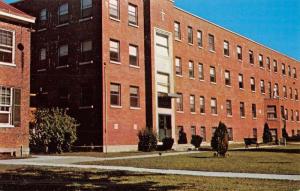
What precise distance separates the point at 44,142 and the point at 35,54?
11470 millimetres

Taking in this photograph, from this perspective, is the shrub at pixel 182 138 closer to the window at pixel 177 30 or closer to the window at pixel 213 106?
the window at pixel 213 106

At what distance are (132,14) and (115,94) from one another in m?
7.24

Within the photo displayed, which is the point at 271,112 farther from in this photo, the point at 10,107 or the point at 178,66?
the point at 10,107

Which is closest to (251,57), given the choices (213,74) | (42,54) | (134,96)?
(213,74)

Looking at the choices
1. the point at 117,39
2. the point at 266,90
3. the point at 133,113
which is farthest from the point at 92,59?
the point at 266,90

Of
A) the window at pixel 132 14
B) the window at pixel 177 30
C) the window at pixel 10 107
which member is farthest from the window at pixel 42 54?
the window at pixel 177 30

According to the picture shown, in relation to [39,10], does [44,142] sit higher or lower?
lower

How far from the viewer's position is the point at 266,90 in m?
61.8

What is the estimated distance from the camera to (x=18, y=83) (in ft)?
86.5

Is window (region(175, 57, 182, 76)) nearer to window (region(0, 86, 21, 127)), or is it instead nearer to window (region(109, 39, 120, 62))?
window (region(109, 39, 120, 62))

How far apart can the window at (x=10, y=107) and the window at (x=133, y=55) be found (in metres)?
11.8

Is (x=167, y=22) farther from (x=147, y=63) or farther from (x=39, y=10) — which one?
(x=39, y=10)

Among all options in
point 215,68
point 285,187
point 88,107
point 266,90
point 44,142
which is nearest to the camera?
point 285,187

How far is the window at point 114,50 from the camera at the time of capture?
34.0 m
